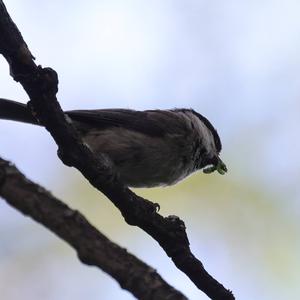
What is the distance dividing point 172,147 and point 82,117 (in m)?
0.66

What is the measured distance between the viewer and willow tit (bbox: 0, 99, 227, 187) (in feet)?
12.9

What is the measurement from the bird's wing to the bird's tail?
289mm

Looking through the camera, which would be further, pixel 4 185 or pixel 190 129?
pixel 190 129

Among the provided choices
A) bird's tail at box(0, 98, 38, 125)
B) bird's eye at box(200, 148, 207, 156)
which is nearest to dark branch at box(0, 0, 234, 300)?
bird's tail at box(0, 98, 38, 125)

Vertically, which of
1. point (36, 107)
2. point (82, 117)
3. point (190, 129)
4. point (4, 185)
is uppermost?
point (190, 129)

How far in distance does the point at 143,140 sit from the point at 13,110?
35.1 inches

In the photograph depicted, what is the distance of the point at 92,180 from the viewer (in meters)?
2.80

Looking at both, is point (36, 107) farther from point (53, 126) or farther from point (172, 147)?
point (172, 147)

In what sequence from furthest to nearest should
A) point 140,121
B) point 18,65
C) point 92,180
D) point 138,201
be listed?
point 140,121 → point 138,201 → point 92,180 → point 18,65

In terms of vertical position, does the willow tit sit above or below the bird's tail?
above

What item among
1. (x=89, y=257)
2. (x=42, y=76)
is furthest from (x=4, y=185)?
(x=42, y=76)

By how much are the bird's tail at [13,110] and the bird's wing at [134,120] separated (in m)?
0.29

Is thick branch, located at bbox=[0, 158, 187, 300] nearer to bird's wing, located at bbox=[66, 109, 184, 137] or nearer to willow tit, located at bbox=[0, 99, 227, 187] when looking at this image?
willow tit, located at bbox=[0, 99, 227, 187]

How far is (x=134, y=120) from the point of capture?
14.1ft
